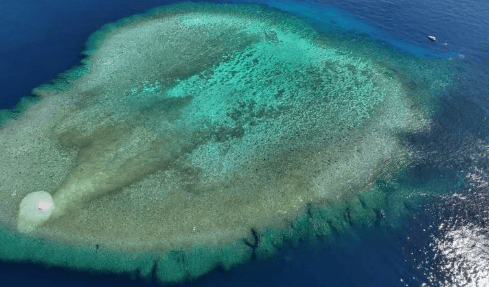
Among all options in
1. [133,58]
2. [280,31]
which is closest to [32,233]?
[133,58]

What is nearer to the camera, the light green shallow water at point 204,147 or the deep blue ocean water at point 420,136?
the deep blue ocean water at point 420,136

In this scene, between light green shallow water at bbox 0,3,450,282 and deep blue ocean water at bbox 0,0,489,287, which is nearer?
deep blue ocean water at bbox 0,0,489,287

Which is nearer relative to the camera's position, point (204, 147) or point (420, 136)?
point (204, 147)

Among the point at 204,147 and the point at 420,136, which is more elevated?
the point at 420,136

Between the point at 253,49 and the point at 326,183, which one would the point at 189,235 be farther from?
the point at 253,49
